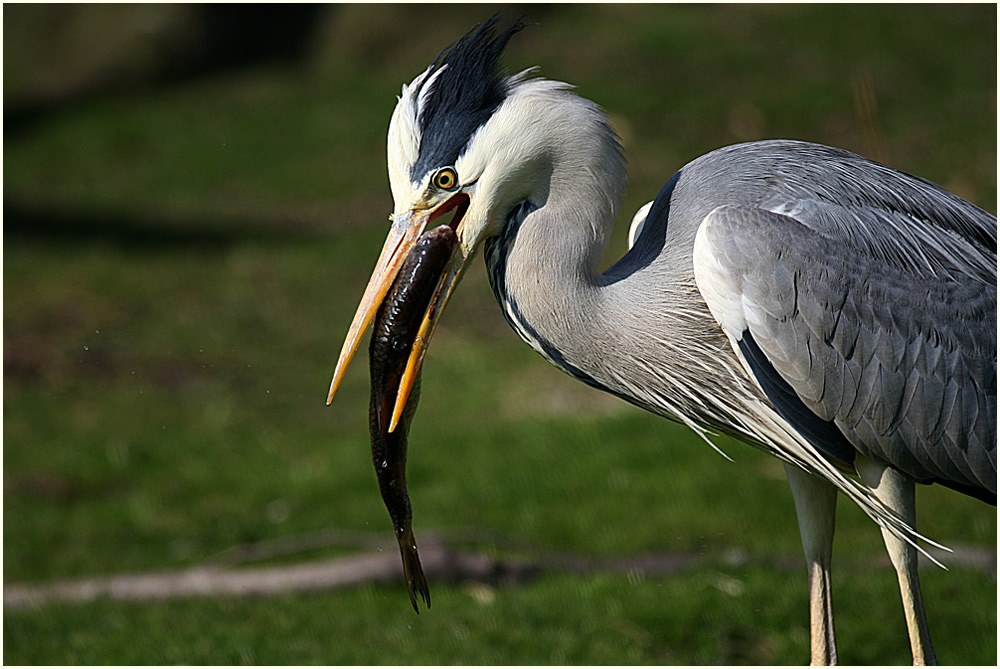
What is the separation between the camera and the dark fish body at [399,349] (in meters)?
2.96

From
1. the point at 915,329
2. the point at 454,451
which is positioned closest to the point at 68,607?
the point at 454,451

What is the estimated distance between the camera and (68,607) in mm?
5043

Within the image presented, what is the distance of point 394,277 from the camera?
296 cm

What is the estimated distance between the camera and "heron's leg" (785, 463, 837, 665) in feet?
11.6

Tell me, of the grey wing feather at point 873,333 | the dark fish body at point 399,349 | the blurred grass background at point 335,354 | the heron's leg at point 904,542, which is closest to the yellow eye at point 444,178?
the dark fish body at point 399,349

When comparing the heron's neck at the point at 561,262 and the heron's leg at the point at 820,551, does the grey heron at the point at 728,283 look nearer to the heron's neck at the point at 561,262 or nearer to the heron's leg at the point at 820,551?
the heron's neck at the point at 561,262

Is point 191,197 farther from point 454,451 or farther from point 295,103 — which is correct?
point 454,451

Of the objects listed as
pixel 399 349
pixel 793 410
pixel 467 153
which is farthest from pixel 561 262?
pixel 793 410

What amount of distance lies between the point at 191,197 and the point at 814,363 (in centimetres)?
1220

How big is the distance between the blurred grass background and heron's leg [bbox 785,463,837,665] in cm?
68

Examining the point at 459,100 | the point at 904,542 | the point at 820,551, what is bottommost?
the point at 820,551

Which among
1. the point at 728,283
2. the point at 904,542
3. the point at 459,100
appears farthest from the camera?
the point at 904,542

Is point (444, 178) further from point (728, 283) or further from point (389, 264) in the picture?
point (728, 283)

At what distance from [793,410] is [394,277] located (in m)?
1.17
